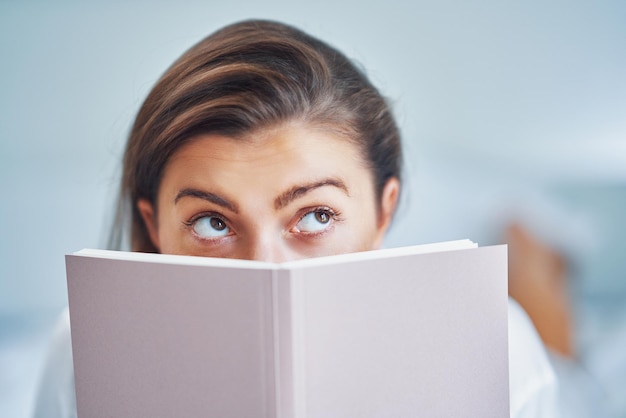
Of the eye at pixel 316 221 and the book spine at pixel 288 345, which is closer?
the book spine at pixel 288 345

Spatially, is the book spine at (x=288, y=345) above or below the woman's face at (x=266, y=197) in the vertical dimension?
below

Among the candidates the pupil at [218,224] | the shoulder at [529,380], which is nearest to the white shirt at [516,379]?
the shoulder at [529,380]

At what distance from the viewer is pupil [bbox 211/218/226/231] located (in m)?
1.16

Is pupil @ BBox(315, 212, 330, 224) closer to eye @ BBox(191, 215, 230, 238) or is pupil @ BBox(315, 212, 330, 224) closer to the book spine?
eye @ BBox(191, 215, 230, 238)

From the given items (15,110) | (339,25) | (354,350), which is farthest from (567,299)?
(15,110)

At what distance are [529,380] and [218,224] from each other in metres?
0.74

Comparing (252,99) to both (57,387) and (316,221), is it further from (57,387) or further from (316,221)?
(57,387)

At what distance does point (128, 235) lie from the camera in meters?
1.48

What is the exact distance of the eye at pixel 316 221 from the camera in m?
1.14

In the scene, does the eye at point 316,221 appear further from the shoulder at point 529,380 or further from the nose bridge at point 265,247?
the shoulder at point 529,380

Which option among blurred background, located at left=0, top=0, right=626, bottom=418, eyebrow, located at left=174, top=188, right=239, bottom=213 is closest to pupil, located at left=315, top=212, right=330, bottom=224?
eyebrow, located at left=174, top=188, right=239, bottom=213

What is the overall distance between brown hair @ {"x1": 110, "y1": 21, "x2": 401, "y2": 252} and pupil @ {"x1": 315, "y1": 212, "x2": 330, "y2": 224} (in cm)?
17

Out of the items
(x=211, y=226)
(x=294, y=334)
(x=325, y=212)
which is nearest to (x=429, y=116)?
(x=325, y=212)

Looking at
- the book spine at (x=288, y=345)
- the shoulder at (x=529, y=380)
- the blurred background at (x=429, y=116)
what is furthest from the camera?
the blurred background at (x=429, y=116)
